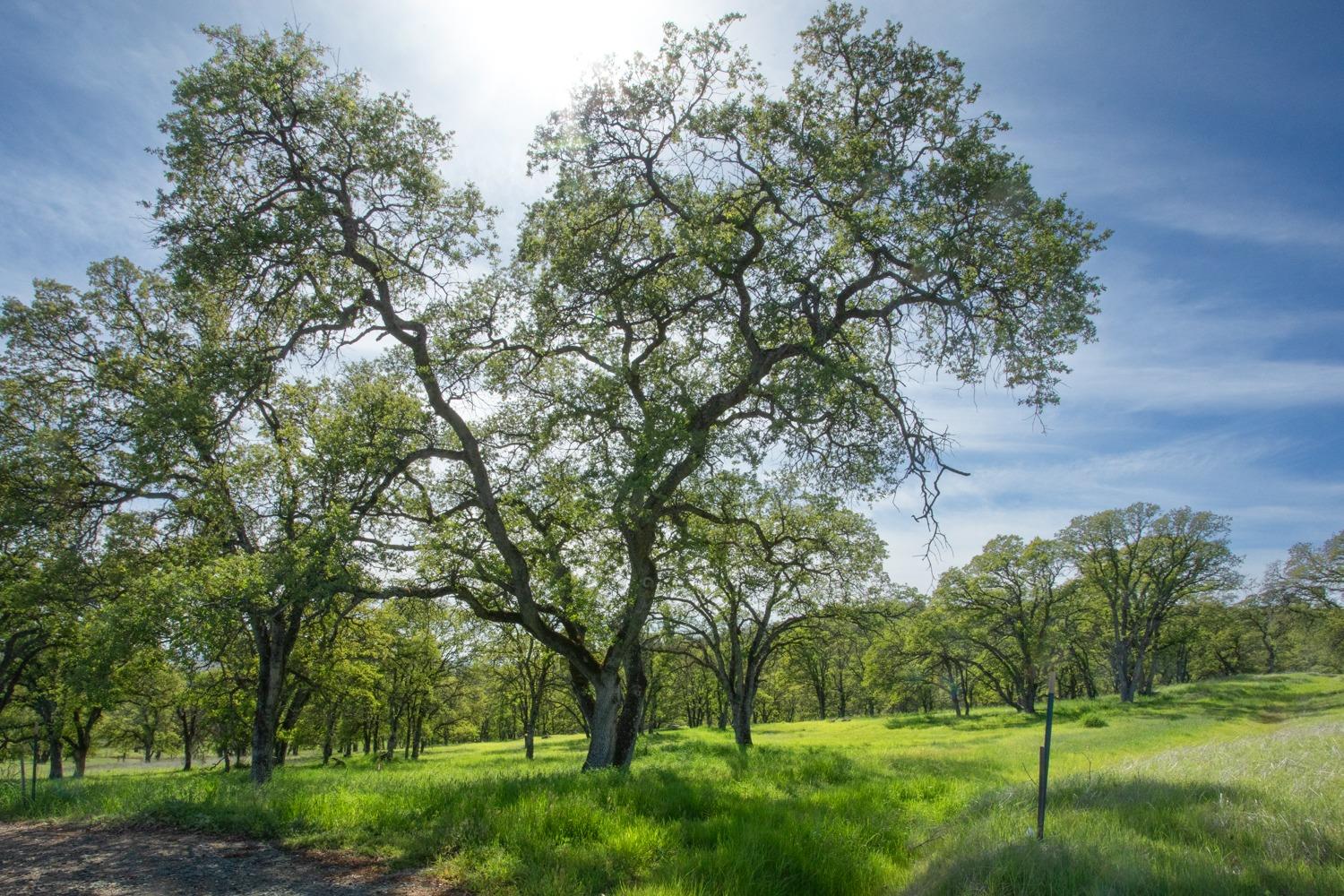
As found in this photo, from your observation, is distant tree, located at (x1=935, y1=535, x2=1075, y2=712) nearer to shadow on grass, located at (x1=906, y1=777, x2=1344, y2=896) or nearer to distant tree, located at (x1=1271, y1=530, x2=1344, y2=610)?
distant tree, located at (x1=1271, y1=530, x2=1344, y2=610)

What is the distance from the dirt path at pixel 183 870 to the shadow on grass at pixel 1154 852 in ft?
15.6

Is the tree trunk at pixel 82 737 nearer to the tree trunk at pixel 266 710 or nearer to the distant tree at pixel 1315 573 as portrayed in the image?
the tree trunk at pixel 266 710

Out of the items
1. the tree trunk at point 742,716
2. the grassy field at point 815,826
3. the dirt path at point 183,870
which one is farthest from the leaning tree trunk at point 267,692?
the tree trunk at point 742,716

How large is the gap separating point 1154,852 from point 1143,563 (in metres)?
50.3

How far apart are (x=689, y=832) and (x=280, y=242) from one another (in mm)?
11188

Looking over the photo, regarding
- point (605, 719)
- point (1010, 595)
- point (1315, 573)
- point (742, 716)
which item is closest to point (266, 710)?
point (605, 719)

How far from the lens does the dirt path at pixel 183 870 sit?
5965mm

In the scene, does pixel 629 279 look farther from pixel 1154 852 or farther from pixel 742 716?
pixel 742 716

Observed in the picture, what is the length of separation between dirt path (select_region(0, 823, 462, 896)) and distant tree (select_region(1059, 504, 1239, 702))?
5108 centimetres

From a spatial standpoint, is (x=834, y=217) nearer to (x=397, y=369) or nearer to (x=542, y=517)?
(x=542, y=517)

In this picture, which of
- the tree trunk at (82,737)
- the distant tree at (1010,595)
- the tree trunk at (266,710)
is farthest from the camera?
the distant tree at (1010,595)

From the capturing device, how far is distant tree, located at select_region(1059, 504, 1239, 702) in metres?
44.4

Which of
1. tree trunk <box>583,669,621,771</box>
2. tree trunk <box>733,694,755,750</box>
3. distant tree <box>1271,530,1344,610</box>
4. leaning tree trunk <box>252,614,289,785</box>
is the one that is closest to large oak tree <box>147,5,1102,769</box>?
tree trunk <box>583,669,621,771</box>

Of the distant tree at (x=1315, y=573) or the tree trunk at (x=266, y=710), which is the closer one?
the tree trunk at (x=266, y=710)
